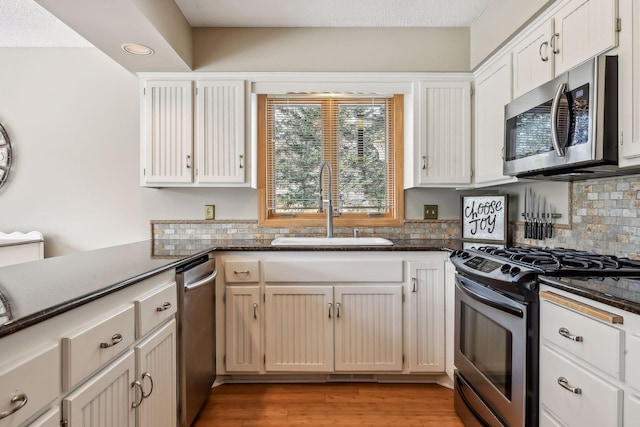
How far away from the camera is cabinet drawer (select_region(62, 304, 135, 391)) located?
0.93 metres

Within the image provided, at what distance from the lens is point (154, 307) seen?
4.66ft

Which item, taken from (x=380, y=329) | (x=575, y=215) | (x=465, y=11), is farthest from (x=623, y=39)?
(x=380, y=329)

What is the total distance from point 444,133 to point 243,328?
1.88 metres

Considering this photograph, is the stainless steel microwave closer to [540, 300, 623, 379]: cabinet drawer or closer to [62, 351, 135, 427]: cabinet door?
[540, 300, 623, 379]: cabinet drawer

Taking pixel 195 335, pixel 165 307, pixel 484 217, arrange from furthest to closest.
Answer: pixel 484 217 < pixel 195 335 < pixel 165 307

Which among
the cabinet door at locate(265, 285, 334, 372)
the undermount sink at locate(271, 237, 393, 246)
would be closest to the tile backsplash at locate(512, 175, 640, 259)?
the undermount sink at locate(271, 237, 393, 246)

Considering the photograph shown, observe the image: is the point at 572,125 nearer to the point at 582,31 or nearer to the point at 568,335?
the point at 582,31

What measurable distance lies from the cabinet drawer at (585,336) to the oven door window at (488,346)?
220 mm

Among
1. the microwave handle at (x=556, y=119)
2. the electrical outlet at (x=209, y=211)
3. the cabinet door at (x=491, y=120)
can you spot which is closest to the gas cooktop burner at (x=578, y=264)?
the microwave handle at (x=556, y=119)

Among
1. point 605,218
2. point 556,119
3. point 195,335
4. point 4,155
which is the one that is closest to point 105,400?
point 195,335

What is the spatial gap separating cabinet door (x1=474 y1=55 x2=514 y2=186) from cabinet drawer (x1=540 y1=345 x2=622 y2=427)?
3.70 ft

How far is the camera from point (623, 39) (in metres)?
1.31

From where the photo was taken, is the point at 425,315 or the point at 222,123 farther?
the point at 222,123

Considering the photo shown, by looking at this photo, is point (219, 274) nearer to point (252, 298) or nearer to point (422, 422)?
point (252, 298)
